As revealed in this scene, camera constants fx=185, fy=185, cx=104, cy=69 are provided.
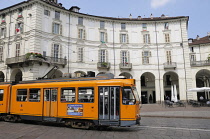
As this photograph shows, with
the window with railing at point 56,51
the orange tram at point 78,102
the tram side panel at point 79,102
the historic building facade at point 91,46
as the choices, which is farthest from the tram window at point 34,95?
the window with railing at point 56,51

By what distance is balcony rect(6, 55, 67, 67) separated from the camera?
22142 millimetres

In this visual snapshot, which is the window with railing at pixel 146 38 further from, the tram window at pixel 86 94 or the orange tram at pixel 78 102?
the tram window at pixel 86 94

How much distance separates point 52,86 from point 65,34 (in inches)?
681

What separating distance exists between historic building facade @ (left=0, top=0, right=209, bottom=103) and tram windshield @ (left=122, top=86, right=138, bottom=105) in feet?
50.2

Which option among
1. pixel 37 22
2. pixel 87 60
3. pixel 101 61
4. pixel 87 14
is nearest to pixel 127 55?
pixel 101 61

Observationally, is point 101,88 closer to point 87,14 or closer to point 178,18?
point 87,14

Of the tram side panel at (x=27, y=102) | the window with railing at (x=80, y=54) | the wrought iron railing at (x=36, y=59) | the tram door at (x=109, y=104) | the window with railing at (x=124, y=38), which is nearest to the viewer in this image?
the tram door at (x=109, y=104)

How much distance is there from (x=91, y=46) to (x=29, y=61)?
9766 millimetres

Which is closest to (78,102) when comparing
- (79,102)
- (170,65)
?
(79,102)

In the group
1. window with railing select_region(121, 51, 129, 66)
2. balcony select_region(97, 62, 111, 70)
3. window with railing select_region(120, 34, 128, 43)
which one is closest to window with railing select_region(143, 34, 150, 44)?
window with railing select_region(120, 34, 128, 43)

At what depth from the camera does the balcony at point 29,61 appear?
22142mm

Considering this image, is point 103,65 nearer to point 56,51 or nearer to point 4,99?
point 56,51

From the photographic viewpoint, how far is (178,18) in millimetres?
30562

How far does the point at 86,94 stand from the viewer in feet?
31.7
